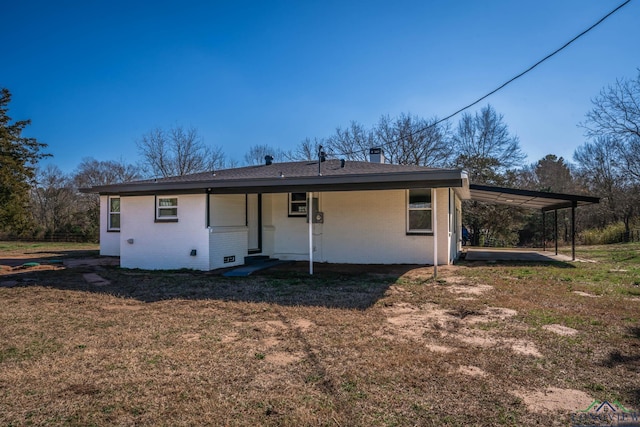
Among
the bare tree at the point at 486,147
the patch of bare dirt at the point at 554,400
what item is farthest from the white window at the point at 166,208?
the bare tree at the point at 486,147

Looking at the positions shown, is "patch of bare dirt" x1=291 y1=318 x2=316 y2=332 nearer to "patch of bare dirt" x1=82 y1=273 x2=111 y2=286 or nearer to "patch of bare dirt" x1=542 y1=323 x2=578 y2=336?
"patch of bare dirt" x1=542 y1=323 x2=578 y2=336

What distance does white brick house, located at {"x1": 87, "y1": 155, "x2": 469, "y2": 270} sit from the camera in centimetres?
970

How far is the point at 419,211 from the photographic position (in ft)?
34.8

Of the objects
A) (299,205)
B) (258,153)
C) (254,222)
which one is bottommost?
(254,222)

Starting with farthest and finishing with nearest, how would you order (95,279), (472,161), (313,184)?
(472,161) < (313,184) < (95,279)

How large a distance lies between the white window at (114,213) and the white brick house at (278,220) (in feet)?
11.1

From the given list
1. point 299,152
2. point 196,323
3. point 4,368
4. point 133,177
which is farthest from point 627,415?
point 133,177

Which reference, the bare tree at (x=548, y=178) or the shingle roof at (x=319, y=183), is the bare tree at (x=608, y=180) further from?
the shingle roof at (x=319, y=183)

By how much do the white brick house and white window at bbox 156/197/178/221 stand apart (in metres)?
0.03

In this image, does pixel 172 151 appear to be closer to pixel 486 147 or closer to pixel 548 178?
pixel 486 147

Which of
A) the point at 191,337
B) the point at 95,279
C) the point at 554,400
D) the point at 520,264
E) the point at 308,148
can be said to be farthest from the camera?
the point at 308,148

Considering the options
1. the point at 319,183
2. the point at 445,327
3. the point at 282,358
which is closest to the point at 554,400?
the point at 445,327

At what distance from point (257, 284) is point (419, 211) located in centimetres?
524

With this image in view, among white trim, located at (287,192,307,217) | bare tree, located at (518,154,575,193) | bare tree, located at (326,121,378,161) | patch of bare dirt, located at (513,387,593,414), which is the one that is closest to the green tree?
white trim, located at (287,192,307,217)
